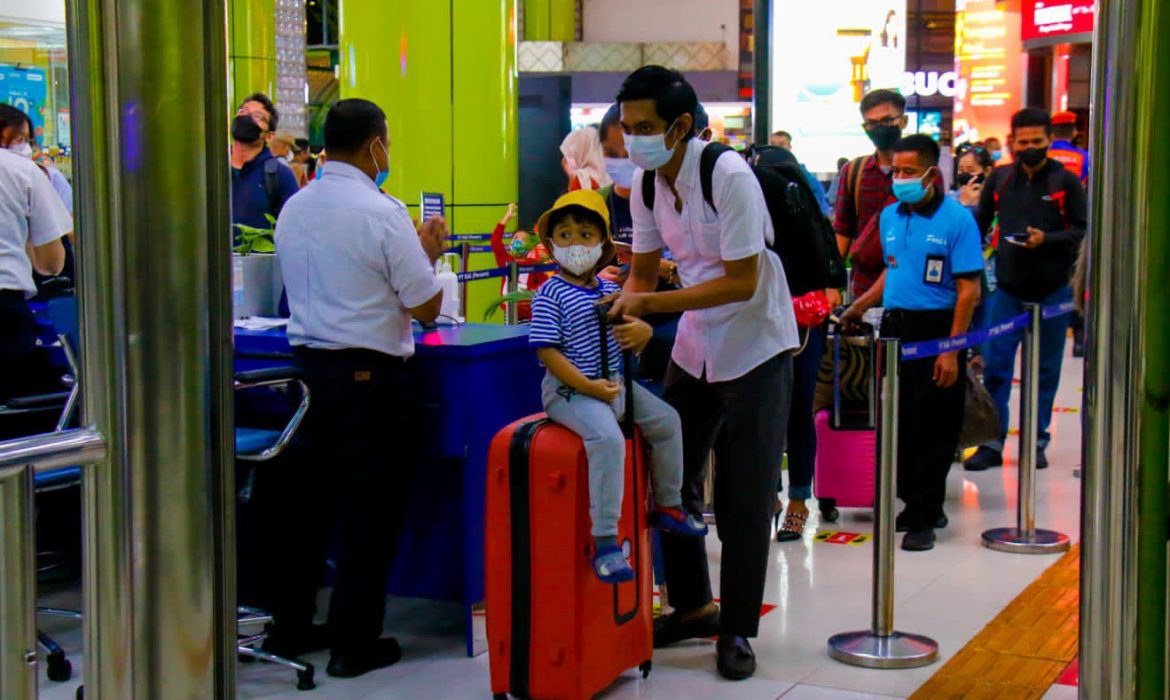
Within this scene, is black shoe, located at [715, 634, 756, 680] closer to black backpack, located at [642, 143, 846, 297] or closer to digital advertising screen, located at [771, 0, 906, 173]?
black backpack, located at [642, 143, 846, 297]

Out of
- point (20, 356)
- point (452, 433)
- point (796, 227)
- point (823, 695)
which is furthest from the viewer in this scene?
point (20, 356)

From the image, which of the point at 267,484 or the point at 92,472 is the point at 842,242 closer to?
the point at 267,484

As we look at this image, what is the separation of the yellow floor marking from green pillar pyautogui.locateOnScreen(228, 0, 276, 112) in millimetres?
12748

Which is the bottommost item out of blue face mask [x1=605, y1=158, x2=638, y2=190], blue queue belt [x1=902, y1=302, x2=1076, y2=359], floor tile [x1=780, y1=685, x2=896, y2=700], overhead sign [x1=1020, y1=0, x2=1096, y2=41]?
floor tile [x1=780, y1=685, x2=896, y2=700]

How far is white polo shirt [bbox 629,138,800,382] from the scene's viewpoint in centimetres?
387

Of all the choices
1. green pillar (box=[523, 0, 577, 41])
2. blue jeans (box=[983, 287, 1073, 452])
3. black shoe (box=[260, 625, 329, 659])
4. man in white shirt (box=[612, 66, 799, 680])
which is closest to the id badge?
blue jeans (box=[983, 287, 1073, 452])

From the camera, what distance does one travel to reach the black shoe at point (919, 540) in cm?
573

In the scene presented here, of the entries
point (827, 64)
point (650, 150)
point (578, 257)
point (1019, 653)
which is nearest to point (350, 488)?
point (578, 257)

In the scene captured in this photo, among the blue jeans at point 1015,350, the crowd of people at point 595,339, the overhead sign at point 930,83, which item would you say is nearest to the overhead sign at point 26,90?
the crowd of people at point 595,339

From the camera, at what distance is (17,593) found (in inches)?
51.3

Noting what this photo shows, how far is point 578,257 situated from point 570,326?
19 centimetres

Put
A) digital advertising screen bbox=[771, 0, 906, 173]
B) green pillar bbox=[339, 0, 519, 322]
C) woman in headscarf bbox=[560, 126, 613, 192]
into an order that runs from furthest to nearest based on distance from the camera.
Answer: digital advertising screen bbox=[771, 0, 906, 173], green pillar bbox=[339, 0, 519, 322], woman in headscarf bbox=[560, 126, 613, 192]

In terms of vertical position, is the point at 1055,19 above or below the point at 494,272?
above

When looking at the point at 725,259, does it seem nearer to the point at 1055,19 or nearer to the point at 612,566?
the point at 612,566
